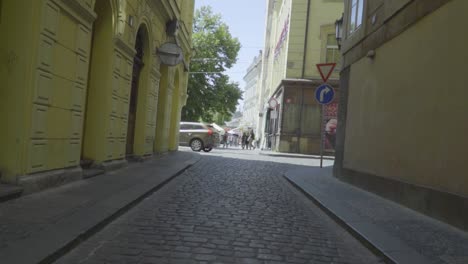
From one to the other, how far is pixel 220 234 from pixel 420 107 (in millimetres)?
4296

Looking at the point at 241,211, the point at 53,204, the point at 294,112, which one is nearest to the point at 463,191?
the point at 241,211

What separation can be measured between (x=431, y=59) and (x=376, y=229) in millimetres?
3159

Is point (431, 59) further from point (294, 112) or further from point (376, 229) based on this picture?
point (294, 112)

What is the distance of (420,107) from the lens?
7902 millimetres

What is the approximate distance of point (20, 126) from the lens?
6430 millimetres

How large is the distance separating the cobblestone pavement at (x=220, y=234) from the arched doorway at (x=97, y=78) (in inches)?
80.4

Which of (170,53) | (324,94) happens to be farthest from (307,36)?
(170,53)

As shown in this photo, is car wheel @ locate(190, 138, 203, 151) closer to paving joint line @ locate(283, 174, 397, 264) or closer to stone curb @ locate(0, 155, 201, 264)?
paving joint line @ locate(283, 174, 397, 264)

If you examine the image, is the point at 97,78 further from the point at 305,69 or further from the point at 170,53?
the point at 305,69

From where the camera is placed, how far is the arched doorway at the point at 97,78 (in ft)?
32.6

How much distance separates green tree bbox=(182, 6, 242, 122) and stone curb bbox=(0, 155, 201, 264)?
35550mm

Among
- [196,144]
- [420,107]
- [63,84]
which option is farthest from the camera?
[196,144]

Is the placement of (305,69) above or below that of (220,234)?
above

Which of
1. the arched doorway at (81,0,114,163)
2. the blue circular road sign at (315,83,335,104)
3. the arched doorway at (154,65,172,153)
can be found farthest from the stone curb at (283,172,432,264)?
the arched doorway at (154,65,172,153)
